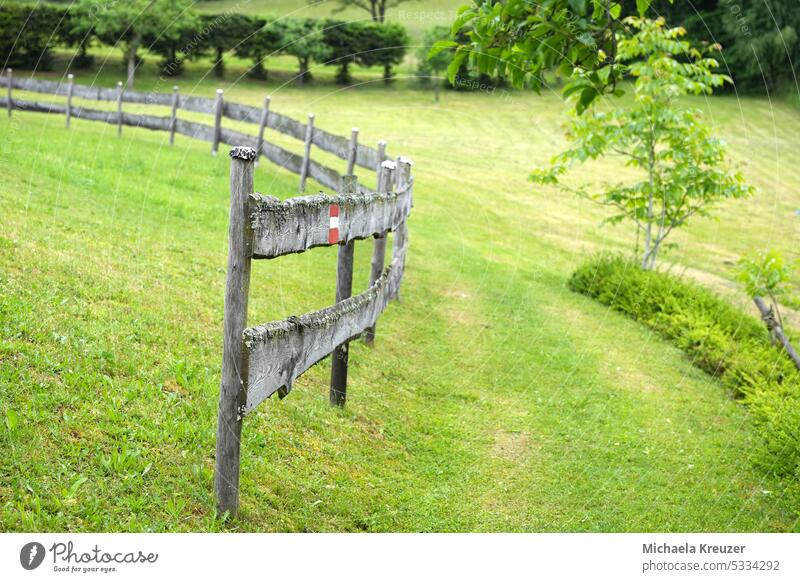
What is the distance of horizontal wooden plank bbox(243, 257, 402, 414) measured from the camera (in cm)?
389

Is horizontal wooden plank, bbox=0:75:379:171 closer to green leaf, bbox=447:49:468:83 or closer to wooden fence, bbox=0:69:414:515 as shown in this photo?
wooden fence, bbox=0:69:414:515

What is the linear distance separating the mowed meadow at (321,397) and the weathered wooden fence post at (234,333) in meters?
0.20

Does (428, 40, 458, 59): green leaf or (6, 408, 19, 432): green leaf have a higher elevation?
(428, 40, 458, 59): green leaf

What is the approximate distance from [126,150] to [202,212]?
16.3ft

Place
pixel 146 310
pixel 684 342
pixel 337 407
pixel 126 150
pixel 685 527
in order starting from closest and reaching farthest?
pixel 685 527 < pixel 337 407 < pixel 146 310 < pixel 684 342 < pixel 126 150

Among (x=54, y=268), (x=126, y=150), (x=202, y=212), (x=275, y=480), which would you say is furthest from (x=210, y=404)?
(x=126, y=150)

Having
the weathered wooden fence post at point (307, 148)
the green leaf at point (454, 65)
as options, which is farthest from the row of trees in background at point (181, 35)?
the green leaf at point (454, 65)

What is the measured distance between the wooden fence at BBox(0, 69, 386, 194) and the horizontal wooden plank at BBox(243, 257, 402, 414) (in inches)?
243

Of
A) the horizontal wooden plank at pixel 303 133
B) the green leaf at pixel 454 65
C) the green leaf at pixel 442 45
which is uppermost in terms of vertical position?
the green leaf at pixel 442 45

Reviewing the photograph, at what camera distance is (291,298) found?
336 inches

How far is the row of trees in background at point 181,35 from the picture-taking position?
26.7 metres

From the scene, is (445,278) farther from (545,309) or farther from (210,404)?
(210,404)

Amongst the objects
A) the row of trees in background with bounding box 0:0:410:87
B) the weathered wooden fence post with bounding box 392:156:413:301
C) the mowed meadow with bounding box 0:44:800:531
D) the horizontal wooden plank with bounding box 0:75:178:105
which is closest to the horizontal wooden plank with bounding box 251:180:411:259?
the mowed meadow with bounding box 0:44:800:531

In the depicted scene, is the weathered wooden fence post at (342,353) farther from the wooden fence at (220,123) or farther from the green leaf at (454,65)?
the wooden fence at (220,123)
